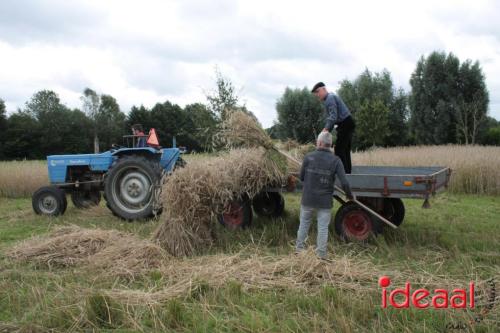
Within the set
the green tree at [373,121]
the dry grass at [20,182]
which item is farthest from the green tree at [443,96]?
the dry grass at [20,182]

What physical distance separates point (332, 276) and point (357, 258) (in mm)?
846

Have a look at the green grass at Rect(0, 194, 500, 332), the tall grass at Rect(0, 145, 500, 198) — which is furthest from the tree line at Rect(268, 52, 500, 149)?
the green grass at Rect(0, 194, 500, 332)

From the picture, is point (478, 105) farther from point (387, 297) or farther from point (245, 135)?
point (387, 297)

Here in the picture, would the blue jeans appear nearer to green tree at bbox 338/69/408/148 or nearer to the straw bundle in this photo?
the straw bundle

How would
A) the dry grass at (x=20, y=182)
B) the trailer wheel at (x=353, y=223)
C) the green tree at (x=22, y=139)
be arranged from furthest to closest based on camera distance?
the green tree at (x=22, y=139)
the dry grass at (x=20, y=182)
the trailer wheel at (x=353, y=223)

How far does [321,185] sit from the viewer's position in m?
4.86

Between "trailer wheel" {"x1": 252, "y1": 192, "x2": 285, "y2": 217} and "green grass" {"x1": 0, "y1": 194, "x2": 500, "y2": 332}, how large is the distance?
101 cm

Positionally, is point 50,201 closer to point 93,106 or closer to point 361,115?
point 361,115

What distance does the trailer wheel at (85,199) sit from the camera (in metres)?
8.99

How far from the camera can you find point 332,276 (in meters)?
4.09

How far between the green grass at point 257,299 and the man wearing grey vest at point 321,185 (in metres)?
0.50

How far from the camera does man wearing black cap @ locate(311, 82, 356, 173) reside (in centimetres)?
575

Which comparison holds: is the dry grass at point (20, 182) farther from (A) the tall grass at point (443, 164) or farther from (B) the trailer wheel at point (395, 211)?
(B) the trailer wheel at point (395, 211)

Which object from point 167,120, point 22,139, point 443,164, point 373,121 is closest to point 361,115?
point 373,121
